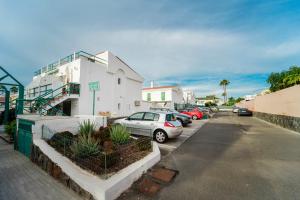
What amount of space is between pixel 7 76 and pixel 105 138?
28.8ft

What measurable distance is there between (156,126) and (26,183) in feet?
17.3

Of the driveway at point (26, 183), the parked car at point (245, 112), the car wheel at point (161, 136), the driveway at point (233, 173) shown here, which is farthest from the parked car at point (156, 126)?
the parked car at point (245, 112)

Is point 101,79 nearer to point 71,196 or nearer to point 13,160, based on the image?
point 13,160

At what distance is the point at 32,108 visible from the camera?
30.3 feet

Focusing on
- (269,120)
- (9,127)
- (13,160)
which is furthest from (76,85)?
(269,120)

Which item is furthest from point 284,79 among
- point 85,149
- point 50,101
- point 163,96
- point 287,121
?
point 50,101

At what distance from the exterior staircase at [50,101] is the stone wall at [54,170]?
447 cm

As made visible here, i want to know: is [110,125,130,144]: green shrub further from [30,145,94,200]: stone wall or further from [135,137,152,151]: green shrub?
[30,145,94,200]: stone wall

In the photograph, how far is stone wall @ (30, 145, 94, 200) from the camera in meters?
3.28

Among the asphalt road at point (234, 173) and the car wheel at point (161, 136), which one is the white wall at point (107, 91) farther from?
the asphalt road at point (234, 173)

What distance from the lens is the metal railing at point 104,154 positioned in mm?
3669

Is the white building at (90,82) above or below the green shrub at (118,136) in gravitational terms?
above

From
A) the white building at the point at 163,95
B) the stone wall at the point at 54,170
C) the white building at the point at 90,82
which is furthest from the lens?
the white building at the point at 163,95

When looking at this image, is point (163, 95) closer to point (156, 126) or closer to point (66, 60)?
point (66, 60)
